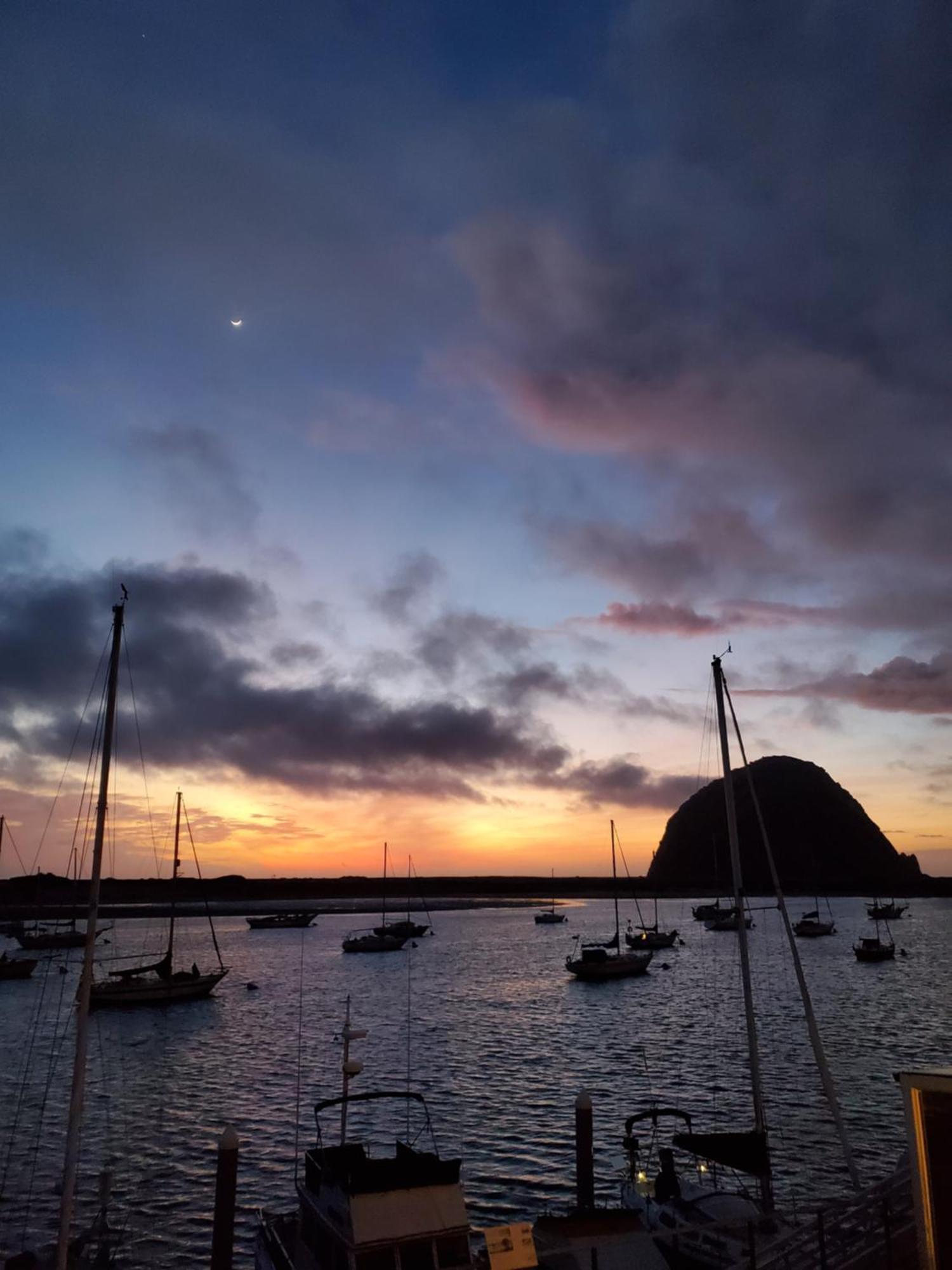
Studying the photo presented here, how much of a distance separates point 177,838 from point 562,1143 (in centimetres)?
5583

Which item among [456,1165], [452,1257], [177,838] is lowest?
[452,1257]

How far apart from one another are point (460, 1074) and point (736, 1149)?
106ft

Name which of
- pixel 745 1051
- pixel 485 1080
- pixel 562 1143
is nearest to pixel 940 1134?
pixel 562 1143

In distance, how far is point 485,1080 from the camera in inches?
2055

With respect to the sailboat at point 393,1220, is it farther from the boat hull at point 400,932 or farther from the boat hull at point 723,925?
the boat hull at point 723,925

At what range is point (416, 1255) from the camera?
1684 cm

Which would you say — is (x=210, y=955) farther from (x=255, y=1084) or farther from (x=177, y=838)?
(x=255, y=1084)

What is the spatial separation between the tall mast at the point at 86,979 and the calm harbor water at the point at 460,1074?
9.31 m

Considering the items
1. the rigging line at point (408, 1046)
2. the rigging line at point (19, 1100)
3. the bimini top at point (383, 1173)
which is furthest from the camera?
the rigging line at point (408, 1046)

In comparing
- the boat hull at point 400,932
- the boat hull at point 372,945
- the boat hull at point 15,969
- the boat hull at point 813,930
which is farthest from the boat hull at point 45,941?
the boat hull at point 813,930

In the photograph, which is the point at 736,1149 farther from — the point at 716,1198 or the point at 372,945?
the point at 372,945

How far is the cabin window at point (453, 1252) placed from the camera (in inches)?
662

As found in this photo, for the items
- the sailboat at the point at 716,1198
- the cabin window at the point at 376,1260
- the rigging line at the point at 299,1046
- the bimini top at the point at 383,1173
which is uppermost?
the bimini top at the point at 383,1173

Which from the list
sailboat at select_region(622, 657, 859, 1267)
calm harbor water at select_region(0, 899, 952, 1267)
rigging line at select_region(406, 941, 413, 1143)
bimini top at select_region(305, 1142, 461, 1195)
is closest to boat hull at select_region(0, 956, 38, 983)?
calm harbor water at select_region(0, 899, 952, 1267)
